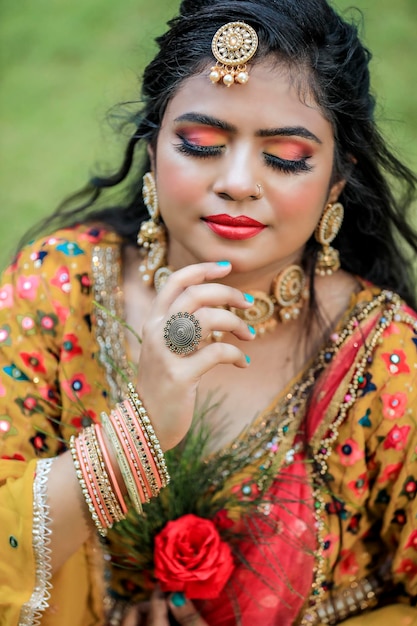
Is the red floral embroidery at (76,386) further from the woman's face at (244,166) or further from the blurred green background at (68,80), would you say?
the blurred green background at (68,80)

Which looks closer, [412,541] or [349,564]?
[412,541]

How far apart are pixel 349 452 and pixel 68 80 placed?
3.80 meters

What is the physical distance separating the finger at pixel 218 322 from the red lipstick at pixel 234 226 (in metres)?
0.16

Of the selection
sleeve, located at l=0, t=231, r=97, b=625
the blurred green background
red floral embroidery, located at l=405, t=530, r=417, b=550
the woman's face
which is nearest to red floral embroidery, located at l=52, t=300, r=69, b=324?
sleeve, located at l=0, t=231, r=97, b=625

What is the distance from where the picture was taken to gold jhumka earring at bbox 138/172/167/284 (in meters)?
2.07

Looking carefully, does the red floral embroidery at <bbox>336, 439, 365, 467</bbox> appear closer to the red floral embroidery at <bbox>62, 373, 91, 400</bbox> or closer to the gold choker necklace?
the gold choker necklace

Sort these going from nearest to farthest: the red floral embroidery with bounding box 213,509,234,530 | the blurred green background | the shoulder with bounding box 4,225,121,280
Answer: the red floral embroidery with bounding box 213,509,234,530 < the shoulder with bounding box 4,225,121,280 < the blurred green background

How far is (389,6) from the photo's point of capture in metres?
5.43

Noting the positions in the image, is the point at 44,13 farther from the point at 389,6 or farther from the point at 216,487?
the point at 216,487

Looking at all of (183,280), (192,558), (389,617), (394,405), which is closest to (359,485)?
(394,405)

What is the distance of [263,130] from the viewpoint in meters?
1.75

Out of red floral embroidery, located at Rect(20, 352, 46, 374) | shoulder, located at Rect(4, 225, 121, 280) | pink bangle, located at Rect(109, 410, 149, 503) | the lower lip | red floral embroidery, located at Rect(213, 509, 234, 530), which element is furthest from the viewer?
shoulder, located at Rect(4, 225, 121, 280)

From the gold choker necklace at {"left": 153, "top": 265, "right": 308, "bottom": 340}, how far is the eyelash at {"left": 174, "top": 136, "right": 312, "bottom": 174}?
0.31 m

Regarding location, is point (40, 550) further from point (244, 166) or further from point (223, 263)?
point (244, 166)
